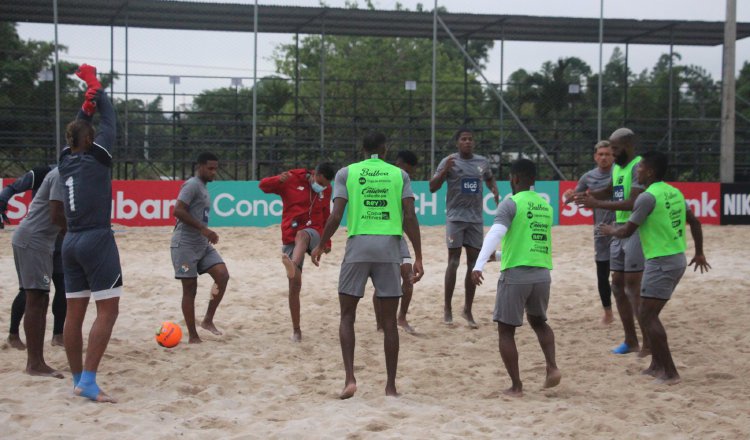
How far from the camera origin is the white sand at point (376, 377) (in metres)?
4.94

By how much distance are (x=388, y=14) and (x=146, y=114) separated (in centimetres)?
604

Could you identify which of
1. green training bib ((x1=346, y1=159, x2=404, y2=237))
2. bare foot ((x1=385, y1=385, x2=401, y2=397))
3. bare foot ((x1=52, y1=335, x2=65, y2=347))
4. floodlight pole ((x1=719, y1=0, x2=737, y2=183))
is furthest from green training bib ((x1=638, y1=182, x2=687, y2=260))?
floodlight pole ((x1=719, y1=0, x2=737, y2=183))

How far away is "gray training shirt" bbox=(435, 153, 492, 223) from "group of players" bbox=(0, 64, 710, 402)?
145 cm

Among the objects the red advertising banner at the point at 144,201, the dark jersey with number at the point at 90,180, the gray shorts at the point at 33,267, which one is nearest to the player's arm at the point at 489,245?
the dark jersey with number at the point at 90,180

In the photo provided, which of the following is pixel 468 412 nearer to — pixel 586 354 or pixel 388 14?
pixel 586 354

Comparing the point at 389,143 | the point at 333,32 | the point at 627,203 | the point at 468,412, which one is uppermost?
the point at 333,32

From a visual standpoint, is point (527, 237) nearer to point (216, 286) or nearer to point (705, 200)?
point (216, 286)

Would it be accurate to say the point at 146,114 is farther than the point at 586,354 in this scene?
Yes

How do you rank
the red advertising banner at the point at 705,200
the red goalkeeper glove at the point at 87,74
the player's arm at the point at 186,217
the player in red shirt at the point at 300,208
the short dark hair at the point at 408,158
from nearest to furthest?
1. the red goalkeeper glove at the point at 87,74
2. the player's arm at the point at 186,217
3. the player in red shirt at the point at 300,208
4. the short dark hair at the point at 408,158
5. the red advertising banner at the point at 705,200

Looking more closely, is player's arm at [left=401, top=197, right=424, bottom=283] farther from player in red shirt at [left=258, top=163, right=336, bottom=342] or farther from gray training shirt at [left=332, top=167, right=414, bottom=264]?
player in red shirt at [left=258, top=163, right=336, bottom=342]

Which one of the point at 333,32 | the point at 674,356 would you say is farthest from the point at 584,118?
the point at 674,356

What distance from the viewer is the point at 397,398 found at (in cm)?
562

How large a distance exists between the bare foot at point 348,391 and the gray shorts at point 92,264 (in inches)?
62.8

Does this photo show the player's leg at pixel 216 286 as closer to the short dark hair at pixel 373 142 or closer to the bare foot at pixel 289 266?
the bare foot at pixel 289 266
